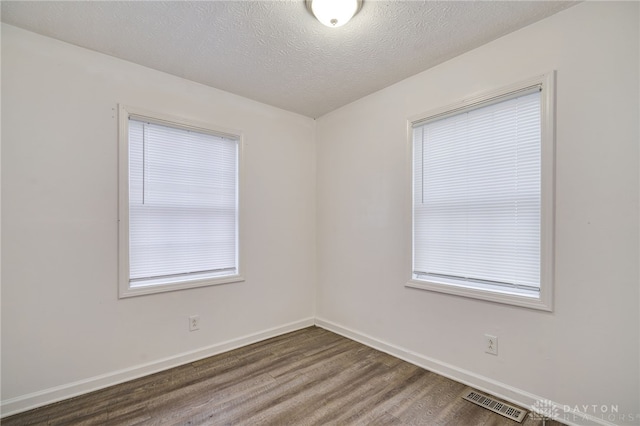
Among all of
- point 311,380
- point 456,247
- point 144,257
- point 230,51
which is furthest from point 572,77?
point 144,257

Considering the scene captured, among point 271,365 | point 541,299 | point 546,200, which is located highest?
point 546,200

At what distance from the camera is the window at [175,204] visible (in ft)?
8.07

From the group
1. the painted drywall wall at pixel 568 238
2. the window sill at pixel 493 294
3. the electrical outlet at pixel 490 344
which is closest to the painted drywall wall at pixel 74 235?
the painted drywall wall at pixel 568 238

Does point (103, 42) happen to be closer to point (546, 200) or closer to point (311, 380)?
point (311, 380)

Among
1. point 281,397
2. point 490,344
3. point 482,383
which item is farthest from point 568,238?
point 281,397

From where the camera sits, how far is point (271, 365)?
2.63 metres

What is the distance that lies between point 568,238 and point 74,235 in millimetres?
3430

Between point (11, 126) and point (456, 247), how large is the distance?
339 cm

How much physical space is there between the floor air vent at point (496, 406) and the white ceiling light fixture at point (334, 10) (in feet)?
8.96

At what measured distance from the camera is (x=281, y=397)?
84.6 inches

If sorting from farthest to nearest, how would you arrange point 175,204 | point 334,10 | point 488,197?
1. point 175,204
2. point 488,197
3. point 334,10

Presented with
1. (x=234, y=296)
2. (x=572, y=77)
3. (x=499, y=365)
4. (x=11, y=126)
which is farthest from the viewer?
(x=234, y=296)

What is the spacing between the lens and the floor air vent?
1.90m

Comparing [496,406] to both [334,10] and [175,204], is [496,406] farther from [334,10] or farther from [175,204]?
[175,204]
